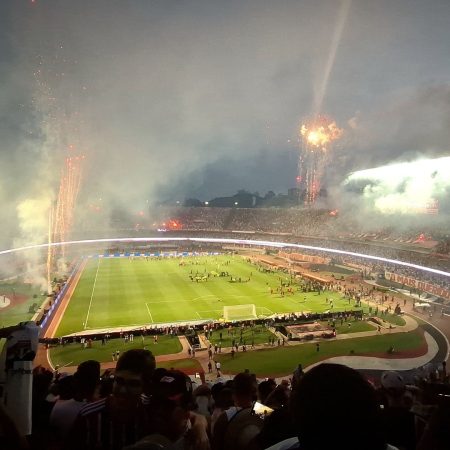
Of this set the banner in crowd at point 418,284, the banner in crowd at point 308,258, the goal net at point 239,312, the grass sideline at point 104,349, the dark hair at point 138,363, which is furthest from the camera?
the banner in crowd at point 308,258

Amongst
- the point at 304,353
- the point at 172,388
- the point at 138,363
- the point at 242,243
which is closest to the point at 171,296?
the point at 304,353

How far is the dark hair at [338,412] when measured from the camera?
6.68ft

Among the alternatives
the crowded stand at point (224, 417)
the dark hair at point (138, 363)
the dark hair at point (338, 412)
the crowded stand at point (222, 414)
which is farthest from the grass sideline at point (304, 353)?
the dark hair at point (338, 412)

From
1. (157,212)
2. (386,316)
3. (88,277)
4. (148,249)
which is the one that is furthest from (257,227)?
(386,316)

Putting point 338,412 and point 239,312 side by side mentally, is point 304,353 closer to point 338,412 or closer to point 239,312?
point 239,312

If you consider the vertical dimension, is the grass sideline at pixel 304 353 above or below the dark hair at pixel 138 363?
below

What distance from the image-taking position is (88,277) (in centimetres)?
5666

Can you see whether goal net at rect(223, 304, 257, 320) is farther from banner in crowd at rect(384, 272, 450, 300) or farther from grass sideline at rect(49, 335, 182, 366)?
banner in crowd at rect(384, 272, 450, 300)

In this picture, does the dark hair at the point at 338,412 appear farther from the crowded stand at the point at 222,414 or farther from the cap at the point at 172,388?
the cap at the point at 172,388

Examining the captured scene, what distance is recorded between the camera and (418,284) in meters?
48.1

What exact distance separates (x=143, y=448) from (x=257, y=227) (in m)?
117

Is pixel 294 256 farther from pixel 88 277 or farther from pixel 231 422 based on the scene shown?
pixel 231 422

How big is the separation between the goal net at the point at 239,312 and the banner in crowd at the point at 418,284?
22148 mm

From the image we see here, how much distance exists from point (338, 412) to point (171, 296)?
1737 inches
